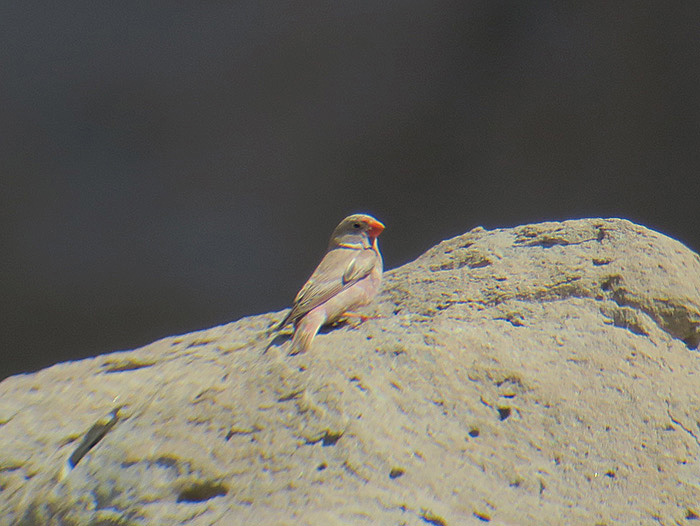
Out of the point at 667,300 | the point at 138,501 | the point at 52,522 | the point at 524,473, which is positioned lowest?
the point at 52,522

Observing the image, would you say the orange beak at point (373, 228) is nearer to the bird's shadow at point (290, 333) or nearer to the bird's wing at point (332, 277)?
the bird's wing at point (332, 277)

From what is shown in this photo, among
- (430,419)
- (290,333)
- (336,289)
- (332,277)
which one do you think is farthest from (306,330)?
(430,419)

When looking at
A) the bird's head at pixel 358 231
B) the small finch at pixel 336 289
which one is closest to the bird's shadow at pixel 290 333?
the small finch at pixel 336 289

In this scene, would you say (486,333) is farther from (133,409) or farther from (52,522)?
(52,522)

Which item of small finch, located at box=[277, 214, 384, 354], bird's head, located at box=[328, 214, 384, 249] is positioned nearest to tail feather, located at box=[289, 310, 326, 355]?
small finch, located at box=[277, 214, 384, 354]

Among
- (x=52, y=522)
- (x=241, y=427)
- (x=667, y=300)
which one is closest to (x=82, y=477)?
(x=52, y=522)

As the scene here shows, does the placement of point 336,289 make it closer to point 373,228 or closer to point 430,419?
point 373,228

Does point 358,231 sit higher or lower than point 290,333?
higher
